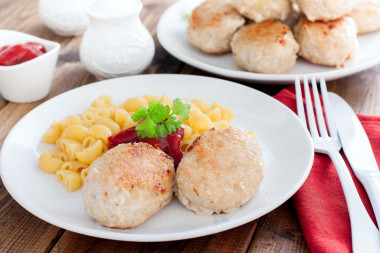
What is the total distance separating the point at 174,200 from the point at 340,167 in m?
0.76

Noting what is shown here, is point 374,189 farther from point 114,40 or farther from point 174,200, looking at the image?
point 114,40

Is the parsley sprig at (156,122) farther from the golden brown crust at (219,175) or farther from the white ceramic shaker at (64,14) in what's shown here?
the white ceramic shaker at (64,14)

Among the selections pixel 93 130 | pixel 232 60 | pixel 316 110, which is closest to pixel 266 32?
pixel 232 60

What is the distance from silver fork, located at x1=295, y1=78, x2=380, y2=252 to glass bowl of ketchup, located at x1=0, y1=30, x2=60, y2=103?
1503 mm

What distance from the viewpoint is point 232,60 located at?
3.19 m

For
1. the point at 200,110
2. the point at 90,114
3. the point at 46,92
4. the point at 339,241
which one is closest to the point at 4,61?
the point at 46,92

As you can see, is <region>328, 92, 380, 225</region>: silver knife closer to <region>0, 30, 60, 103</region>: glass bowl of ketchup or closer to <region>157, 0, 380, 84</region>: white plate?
<region>157, 0, 380, 84</region>: white plate

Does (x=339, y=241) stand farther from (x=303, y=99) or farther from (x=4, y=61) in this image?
(x=4, y=61)

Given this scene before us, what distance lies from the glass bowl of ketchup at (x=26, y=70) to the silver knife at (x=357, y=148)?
169cm

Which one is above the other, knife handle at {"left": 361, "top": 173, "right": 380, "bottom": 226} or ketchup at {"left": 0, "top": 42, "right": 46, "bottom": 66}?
knife handle at {"left": 361, "top": 173, "right": 380, "bottom": 226}

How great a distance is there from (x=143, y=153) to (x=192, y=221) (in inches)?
13.3

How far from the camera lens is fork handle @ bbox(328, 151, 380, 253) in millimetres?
1785

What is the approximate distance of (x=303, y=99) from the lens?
286 cm

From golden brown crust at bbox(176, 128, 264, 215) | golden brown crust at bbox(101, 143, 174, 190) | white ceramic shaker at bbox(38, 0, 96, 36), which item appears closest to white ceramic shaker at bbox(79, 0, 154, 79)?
white ceramic shaker at bbox(38, 0, 96, 36)
